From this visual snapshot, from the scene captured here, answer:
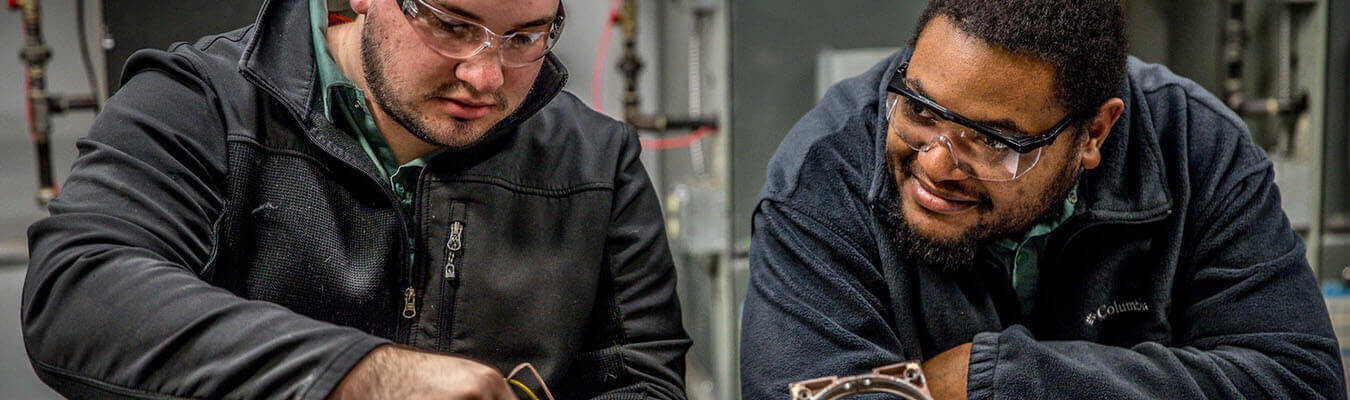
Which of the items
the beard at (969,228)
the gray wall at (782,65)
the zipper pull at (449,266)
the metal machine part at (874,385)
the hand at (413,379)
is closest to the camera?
the hand at (413,379)

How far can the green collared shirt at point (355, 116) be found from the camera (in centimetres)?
138

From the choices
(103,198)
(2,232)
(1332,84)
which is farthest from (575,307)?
(1332,84)

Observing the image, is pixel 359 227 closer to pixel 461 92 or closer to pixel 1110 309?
pixel 461 92

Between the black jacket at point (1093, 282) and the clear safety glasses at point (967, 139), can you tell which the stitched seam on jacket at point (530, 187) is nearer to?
the black jacket at point (1093, 282)

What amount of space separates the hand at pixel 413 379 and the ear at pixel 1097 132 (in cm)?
91

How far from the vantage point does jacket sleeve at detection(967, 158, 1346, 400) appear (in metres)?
1.44

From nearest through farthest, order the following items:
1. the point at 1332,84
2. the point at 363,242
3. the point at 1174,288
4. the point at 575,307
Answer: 1. the point at 363,242
2. the point at 575,307
3. the point at 1174,288
4. the point at 1332,84

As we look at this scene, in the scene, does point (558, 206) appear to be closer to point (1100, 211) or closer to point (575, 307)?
point (575, 307)

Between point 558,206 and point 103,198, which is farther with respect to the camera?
point 558,206

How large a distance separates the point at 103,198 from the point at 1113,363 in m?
1.23

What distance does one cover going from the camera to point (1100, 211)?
5.07 feet

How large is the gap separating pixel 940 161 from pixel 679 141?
1.59 meters

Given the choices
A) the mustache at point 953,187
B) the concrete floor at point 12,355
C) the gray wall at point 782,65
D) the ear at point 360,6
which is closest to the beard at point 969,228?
the mustache at point 953,187

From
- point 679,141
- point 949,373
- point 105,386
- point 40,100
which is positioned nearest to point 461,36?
point 105,386
